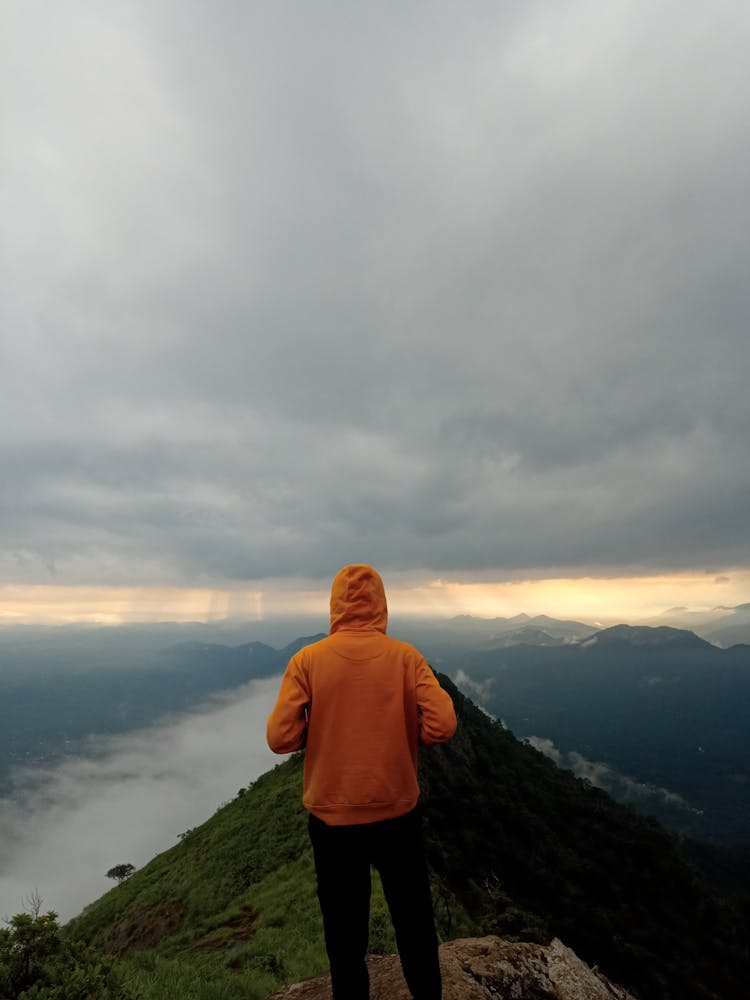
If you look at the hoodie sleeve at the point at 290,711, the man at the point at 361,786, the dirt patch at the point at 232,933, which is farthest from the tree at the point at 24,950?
the dirt patch at the point at 232,933

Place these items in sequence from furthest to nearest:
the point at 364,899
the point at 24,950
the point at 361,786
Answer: the point at 24,950 < the point at 364,899 < the point at 361,786

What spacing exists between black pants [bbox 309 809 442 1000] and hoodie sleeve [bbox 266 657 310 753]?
849 millimetres

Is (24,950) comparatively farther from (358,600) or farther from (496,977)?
(496,977)

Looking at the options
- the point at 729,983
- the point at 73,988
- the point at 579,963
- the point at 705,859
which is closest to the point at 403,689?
the point at 73,988

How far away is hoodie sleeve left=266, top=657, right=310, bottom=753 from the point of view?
4.77m

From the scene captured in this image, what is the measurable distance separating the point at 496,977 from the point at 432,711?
5120 mm

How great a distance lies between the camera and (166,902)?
23625mm

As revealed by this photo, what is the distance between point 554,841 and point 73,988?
138 ft

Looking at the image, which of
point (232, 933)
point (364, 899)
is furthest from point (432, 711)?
point (232, 933)

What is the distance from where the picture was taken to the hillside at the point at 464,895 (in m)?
11.4

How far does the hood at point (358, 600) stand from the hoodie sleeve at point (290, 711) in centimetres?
58

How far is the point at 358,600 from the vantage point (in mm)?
5168

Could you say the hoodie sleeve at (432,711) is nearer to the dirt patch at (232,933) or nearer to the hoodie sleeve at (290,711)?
the hoodie sleeve at (290,711)

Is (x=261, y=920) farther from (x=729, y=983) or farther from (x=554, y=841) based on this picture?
(x=729, y=983)
